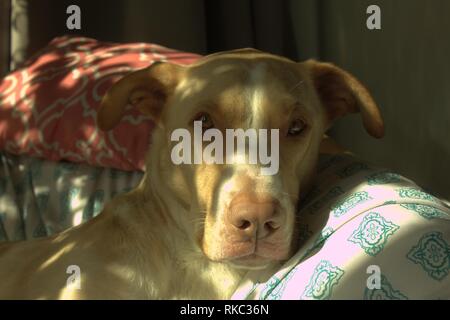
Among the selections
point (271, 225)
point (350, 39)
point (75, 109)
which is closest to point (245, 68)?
point (271, 225)

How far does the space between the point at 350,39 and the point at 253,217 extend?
2.79 m

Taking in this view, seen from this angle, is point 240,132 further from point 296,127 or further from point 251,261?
point 251,261

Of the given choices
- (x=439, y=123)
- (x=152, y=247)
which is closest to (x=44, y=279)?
(x=152, y=247)

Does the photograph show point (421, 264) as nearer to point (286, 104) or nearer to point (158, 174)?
point (286, 104)

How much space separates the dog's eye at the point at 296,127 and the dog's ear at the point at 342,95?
274 millimetres

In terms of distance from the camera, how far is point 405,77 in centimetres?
414

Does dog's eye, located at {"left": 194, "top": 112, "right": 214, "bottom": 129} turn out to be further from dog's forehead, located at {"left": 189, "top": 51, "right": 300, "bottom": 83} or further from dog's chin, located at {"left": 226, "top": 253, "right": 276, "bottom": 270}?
dog's chin, located at {"left": 226, "top": 253, "right": 276, "bottom": 270}

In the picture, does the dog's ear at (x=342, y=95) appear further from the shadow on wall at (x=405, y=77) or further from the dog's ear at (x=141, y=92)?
the shadow on wall at (x=405, y=77)

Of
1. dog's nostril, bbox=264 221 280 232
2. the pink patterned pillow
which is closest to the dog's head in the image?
dog's nostril, bbox=264 221 280 232

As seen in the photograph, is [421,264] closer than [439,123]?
Yes

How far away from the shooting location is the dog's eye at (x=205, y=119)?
2.40 metres

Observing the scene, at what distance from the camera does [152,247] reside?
2.54m

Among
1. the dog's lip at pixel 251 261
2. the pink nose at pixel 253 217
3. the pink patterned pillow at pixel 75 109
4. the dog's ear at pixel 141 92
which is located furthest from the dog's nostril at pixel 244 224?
the pink patterned pillow at pixel 75 109

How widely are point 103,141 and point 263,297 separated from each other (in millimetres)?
1664
